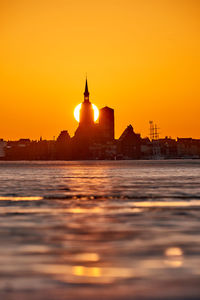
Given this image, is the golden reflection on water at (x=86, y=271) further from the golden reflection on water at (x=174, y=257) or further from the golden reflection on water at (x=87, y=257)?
the golden reflection on water at (x=174, y=257)

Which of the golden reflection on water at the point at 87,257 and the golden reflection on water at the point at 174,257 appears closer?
the golden reflection on water at the point at 174,257

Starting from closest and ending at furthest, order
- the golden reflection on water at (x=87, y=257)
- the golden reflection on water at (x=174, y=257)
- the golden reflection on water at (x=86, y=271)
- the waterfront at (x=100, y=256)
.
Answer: the waterfront at (x=100, y=256)
the golden reflection on water at (x=86, y=271)
the golden reflection on water at (x=174, y=257)
the golden reflection on water at (x=87, y=257)

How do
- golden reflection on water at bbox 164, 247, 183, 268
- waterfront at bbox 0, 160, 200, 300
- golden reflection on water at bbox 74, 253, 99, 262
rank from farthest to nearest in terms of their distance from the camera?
golden reflection on water at bbox 74, 253, 99, 262
golden reflection on water at bbox 164, 247, 183, 268
waterfront at bbox 0, 160, 200, 300

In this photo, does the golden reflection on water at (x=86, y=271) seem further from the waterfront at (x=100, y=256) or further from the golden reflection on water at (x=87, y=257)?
the golden reflection on water at (x=87, y=257)

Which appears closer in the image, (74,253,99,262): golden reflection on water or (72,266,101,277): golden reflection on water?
(72,266,101,277): golden reflection on water

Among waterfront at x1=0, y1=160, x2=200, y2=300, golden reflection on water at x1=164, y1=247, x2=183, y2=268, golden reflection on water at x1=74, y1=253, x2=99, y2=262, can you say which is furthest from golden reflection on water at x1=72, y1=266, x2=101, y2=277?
golden reflection on water at x1=164, y1=247, x2=183, y2=268

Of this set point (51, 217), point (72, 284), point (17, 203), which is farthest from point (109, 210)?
point (72, 284)

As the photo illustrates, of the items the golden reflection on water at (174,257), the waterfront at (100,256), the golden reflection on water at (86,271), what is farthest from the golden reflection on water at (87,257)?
the golden reflection on water at (174,257)

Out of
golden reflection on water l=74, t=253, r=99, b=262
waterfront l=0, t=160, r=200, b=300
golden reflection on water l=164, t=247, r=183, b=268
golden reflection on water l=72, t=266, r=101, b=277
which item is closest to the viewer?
waterfront l=0, t=160, r=200, b=300

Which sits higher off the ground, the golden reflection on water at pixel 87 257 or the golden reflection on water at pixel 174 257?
the golden reflection on water at pixel 87 257

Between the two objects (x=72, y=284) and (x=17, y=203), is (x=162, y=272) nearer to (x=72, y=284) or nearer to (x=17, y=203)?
(x=72, y=284)

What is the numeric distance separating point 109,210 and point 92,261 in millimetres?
19903

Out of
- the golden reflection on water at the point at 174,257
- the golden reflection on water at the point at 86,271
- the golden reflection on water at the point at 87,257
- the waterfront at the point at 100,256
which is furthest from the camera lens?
the golden reflection on water at the point at 87,257

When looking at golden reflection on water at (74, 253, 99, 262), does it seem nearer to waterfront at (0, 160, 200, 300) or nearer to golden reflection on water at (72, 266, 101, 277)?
waterfront at (0, 160, 200, 300)
